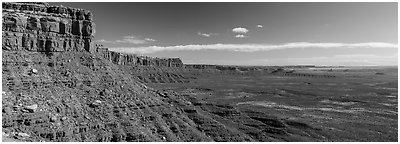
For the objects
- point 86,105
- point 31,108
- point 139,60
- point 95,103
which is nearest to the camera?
point 31,108

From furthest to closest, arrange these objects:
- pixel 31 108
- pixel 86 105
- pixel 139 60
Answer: pixel 139 60 → pixel 86 105 → pixel 31 108

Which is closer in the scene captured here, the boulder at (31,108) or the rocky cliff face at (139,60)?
the boulder at (31,108)

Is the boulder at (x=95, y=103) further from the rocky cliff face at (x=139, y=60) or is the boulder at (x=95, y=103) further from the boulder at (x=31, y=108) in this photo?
the rocky cliff face at (x=139, y=60)

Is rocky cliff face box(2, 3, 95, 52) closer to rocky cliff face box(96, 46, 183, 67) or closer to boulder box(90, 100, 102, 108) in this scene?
boulder box(90, 100, 102, 108)

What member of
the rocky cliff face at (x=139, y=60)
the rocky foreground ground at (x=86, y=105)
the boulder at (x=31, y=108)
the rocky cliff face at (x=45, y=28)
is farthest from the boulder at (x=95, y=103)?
the rocky cliff face at (x=139, y=60)

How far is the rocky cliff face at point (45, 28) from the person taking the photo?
30.2 metres

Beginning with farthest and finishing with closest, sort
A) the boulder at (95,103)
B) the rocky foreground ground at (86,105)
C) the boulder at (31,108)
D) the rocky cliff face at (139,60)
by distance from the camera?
the rocky cliff face at (139,60) < the boulder at (95,103) < the rocky foreground ground at (86,105) < the boulder at (31,108)

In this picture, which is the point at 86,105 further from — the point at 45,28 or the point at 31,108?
the point at 45,28

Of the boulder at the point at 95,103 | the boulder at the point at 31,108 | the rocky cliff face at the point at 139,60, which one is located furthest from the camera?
the rocky cliff face at the point at 139,60

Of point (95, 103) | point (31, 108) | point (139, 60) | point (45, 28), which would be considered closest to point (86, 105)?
point (95, 103)

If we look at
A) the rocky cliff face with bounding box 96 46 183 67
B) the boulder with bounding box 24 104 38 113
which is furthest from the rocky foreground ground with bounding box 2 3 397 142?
the rocky cliff face with bounding box 96 46 183 67

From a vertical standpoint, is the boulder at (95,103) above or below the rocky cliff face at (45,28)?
below

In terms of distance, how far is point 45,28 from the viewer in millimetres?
33031

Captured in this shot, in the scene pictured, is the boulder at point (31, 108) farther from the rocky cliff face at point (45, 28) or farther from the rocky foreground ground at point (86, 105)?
the rocky cliff face at point (45, 28)
